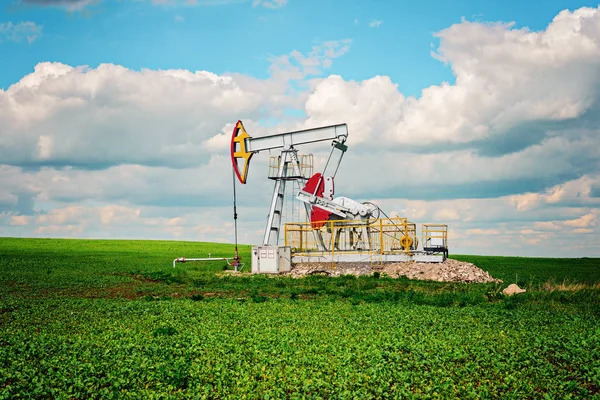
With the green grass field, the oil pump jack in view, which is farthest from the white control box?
the green grass field

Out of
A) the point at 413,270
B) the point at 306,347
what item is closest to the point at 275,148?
the point at 413,270

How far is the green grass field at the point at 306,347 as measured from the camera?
8.67 metres

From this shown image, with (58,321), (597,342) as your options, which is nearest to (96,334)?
(58,321)

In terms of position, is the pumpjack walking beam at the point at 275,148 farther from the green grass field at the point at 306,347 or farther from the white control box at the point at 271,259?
the green grass field at the point at 306,347

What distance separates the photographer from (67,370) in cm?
927

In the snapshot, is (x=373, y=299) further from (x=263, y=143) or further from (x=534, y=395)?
(x=263, y=143)

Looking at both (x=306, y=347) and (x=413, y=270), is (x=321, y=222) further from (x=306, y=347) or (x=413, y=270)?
(x=306, y=347)

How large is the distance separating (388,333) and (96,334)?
6.39m

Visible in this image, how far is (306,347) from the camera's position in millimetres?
10680

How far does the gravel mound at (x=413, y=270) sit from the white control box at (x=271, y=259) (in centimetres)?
65

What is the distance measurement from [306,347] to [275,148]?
21.4 metres

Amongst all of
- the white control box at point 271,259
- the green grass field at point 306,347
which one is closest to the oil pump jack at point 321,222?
the white control box at point 271,259

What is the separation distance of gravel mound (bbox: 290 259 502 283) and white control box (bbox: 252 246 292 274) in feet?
2.15

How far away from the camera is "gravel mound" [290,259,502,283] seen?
25312mm
